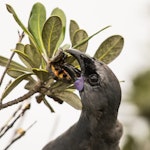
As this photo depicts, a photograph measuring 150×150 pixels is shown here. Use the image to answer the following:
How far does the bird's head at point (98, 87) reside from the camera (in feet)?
5.17

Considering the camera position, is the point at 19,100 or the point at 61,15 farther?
the point at 61,15

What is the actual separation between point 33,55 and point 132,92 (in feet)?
14.8

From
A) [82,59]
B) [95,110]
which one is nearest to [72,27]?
[82,59]

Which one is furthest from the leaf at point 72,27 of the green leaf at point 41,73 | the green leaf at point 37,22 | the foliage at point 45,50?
the green leaf at point 41,73

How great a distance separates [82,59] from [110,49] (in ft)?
0.52

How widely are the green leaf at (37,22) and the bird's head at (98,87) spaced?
153 mm

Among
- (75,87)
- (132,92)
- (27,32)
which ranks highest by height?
(27,32)

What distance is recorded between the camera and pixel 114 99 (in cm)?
161

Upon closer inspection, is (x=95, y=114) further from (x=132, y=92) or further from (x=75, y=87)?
(x=132, y=92)

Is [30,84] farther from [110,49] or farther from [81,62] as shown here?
[110,49]

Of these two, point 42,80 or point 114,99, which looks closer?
point 42,80

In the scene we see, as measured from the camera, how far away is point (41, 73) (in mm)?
1475

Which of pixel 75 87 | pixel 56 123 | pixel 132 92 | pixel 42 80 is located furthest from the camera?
pixel 132 92

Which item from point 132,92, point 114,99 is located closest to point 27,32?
point 114,99
